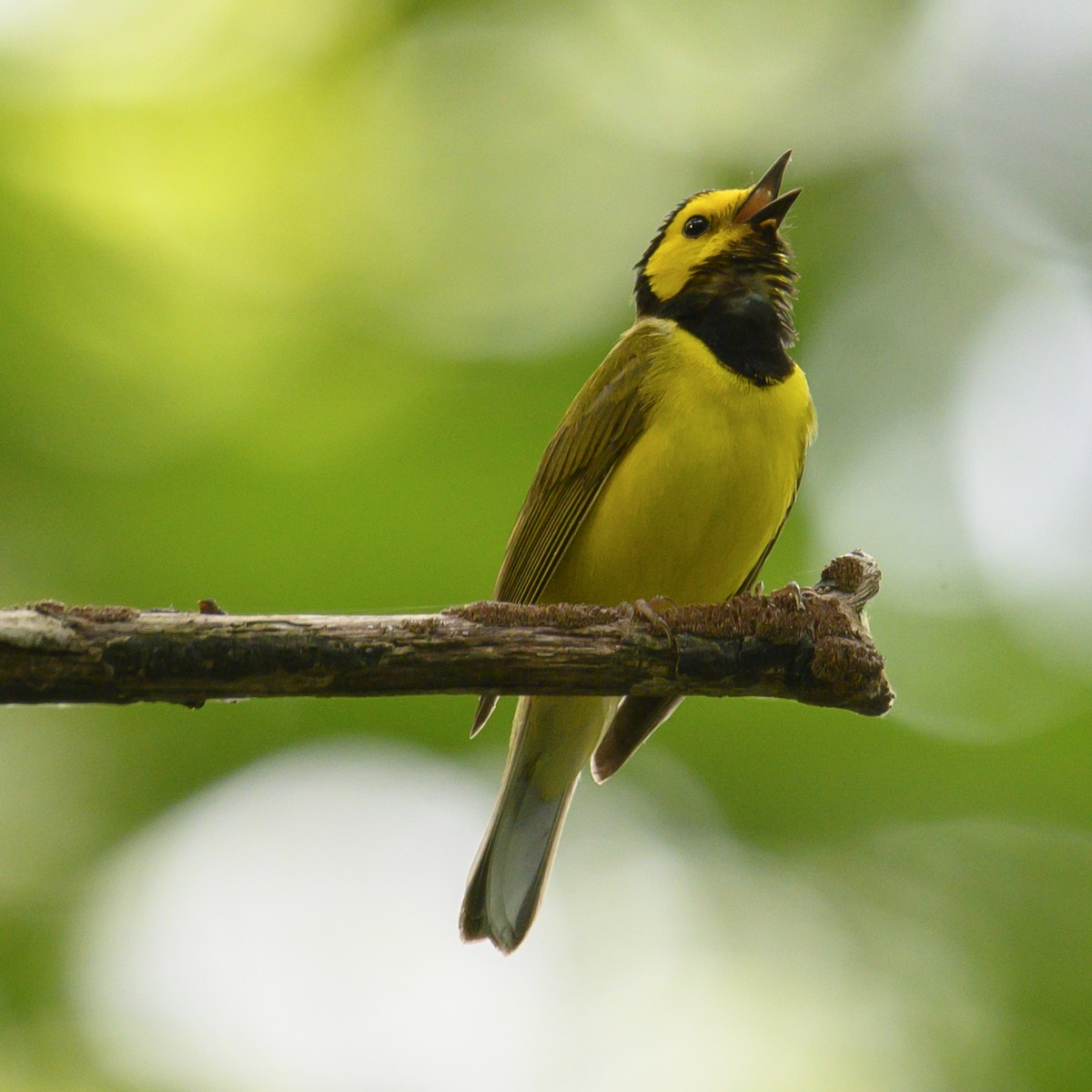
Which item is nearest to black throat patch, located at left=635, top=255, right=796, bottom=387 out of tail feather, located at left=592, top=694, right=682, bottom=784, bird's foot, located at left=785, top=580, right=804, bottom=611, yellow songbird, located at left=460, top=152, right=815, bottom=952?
yellow songbird, located at left=460, top=152, right=815, bottom=952

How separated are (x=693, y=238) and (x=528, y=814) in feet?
6.77

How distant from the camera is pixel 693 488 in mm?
3600

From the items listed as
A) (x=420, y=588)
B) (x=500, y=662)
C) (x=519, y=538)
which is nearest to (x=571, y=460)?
(x=519, y=538)

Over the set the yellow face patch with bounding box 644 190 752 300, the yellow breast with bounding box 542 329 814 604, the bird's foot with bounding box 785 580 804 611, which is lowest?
the bird's foot with bounding box 785 580 804 611

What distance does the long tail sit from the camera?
13.1ft

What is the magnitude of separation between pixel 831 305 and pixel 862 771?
2.07 meters

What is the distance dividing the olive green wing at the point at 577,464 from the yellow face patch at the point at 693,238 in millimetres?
344

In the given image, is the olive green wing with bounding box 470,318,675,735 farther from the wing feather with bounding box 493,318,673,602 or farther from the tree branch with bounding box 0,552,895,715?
the tree branch with bounding box 0,552,895,715

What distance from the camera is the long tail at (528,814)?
157 inches

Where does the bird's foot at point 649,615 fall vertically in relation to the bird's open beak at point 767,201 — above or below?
below

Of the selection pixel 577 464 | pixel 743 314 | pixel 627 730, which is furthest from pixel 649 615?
pixel 743 314

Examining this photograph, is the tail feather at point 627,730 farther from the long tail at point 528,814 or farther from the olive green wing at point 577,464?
the olive green wing at point 577,464

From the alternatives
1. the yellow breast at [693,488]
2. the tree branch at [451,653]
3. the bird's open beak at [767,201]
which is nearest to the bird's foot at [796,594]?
the tree branch at [451,653]

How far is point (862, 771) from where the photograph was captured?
5133 mm
